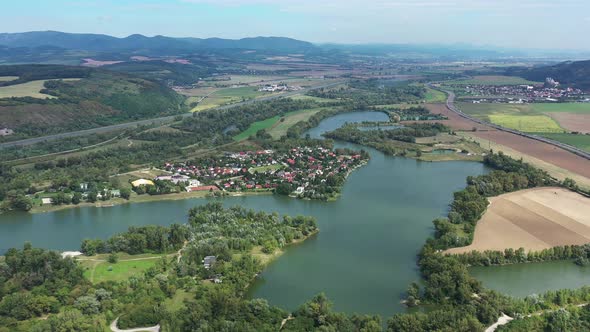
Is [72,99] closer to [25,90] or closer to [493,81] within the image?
[25,90]

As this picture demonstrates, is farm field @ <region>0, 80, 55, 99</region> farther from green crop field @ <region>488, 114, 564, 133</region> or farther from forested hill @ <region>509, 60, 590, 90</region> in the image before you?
forested hill @ <region>509, 60, 590, 90</region>

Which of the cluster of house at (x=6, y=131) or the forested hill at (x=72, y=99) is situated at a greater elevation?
the forested hill at (x=72, y=99)

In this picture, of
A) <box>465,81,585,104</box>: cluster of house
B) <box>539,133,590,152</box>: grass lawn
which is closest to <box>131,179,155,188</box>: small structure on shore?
<box>539,133,590,152</box>: grass lawn

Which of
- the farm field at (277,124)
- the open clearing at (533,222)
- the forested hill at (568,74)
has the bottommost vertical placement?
the open clearing at (533,222)

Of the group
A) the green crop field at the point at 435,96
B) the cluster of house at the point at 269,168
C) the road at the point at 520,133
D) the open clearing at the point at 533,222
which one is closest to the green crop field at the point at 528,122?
the road at the point at 520,133

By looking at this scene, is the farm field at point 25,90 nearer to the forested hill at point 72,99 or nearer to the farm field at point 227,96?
the forested hill at point 72,99

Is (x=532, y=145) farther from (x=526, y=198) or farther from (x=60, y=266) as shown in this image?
(x=60, y=266)

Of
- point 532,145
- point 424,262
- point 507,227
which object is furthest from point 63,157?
point 532,145
